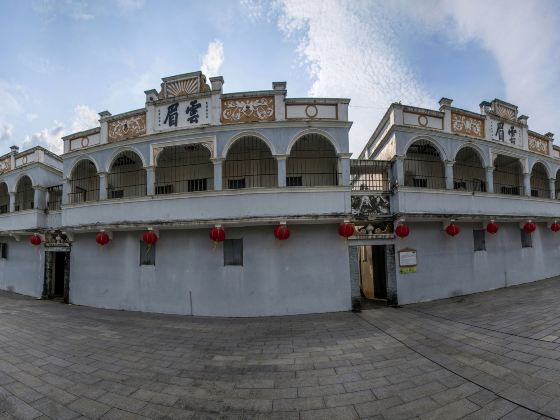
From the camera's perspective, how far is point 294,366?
227 inches

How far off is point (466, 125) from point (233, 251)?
1185cm

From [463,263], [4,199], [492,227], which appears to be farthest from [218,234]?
[4,199]

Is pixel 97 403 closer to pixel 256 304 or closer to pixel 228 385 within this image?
pixel 228 385

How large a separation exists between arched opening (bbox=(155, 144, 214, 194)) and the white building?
0.16 feet

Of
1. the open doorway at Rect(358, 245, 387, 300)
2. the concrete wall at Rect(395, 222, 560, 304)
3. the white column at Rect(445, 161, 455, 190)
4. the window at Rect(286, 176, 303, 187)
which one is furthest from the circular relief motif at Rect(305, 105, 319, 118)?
the open doorway at Rect(358, 245, 387, 300)

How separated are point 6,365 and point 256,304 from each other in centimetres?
652

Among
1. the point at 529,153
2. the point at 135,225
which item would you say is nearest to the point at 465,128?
the point at 529,153

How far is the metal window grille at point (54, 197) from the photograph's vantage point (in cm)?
1488

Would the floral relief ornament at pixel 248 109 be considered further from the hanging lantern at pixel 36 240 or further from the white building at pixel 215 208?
the hanging lantern at pixel 36 240

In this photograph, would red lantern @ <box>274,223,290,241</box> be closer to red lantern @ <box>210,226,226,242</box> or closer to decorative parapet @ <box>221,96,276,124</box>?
red lantern @ <box>210,226,226,242</box>

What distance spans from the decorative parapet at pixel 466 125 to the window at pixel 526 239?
6.04 metres

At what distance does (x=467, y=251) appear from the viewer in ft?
38.5

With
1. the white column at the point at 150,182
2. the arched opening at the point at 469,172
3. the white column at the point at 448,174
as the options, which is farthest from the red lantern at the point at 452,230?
the white column at the point at 150,182

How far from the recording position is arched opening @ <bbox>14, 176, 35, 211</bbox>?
672 inches
